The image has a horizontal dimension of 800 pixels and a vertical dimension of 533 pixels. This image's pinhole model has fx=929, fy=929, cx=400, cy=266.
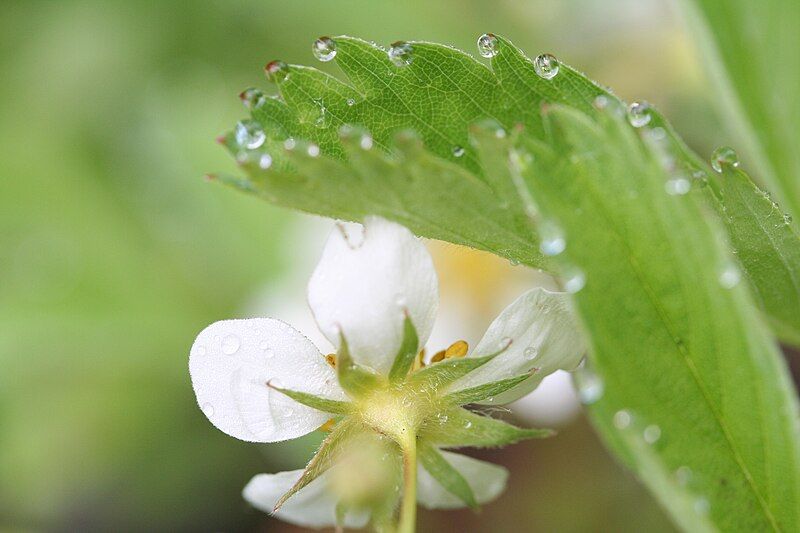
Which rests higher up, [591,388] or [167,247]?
[167,247]

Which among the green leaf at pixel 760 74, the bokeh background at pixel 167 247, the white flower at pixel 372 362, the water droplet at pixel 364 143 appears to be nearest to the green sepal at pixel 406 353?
the white flower at pixel 372 362

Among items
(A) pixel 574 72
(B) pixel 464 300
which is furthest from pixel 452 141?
(B) pixel 464 300

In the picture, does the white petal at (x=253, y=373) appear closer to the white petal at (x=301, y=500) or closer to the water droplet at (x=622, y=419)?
the white petal at (x=301, y=500)

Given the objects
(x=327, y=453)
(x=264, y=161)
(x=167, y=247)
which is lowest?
(x=327, y=453)

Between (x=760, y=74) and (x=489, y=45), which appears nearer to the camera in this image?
(x=489, y=45)

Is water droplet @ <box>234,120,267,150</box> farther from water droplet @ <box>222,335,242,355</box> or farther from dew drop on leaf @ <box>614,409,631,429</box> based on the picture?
dew drop on leaf @ <box>614,409,631,429</box>

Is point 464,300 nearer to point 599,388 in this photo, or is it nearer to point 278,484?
point 278,484

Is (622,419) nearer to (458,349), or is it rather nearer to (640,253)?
(640,253)

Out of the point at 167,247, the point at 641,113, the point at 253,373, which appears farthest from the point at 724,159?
the point at 167,247
